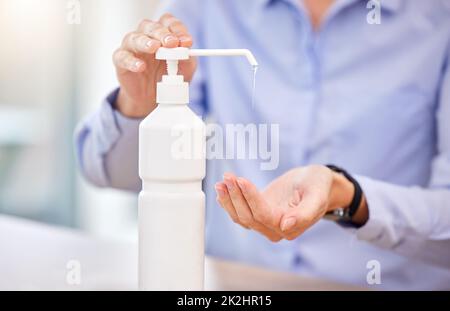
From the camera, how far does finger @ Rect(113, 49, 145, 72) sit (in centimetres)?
55

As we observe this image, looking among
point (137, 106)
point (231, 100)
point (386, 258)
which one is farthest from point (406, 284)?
point (137, 106)

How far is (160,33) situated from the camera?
0.52 metres

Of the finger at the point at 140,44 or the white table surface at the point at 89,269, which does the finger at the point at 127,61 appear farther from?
the white table surface at the point at 89,269

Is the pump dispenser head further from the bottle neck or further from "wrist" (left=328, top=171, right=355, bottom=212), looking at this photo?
"wrist" (left=328, top=171, right=355, bottom=212)

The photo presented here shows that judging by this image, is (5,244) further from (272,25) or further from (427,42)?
(427,42)

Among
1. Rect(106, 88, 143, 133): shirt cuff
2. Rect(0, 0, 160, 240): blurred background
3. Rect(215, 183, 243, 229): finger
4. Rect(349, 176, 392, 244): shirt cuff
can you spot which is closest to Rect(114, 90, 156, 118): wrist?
Rect(106, 88, 143, 133): shirt cuff

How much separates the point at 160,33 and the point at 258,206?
138 millimetres

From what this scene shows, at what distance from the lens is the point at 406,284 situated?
0.84 meters

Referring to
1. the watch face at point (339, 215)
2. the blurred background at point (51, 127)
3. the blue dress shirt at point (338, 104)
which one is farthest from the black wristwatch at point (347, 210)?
the blurred background at point (51, 127)

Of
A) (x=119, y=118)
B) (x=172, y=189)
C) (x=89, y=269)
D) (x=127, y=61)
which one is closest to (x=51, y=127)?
(x=89, y=269)

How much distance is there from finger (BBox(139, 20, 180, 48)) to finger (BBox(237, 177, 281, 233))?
0.34 feet

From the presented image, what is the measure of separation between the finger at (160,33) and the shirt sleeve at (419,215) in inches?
11.2

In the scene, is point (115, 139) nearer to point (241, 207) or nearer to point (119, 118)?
point (119, 118)

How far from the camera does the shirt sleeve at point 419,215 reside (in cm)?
73
